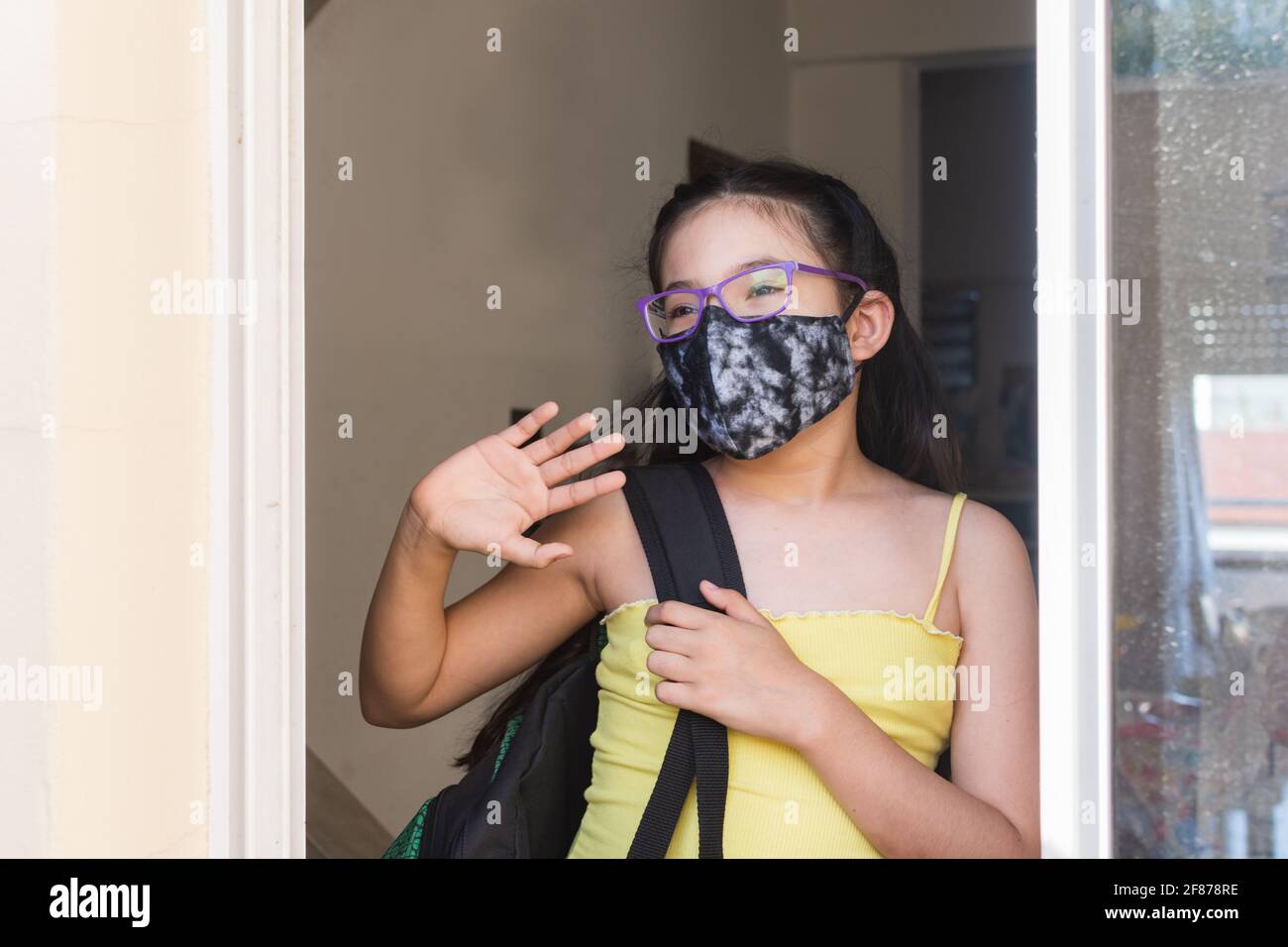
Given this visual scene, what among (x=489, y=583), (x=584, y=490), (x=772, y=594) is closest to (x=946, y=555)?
(x=772, y=594)

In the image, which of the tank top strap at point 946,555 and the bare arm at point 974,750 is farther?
the tank top strap at point 946,555

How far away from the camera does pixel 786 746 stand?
51.0 inches

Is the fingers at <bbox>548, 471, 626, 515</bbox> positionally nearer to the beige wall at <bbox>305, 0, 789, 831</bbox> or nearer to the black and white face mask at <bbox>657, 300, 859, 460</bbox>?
the black and white face mask at <bbox>657, 300, 859, 460</bbox>

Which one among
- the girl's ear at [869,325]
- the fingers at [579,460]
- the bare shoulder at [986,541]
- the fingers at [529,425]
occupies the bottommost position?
the bare shoulder at [986,541]

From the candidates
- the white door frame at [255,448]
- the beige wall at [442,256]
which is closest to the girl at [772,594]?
the white door frame at [255,448]

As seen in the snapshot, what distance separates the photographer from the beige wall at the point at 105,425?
1.16 m

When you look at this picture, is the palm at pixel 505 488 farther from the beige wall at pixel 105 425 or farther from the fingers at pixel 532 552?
the beige wall at pixel 105 425

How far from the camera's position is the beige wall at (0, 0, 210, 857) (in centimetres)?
116

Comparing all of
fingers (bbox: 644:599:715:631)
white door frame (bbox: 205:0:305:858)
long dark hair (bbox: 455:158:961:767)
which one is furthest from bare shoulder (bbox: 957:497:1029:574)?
white door frame (bbox: 205:0:305:858)

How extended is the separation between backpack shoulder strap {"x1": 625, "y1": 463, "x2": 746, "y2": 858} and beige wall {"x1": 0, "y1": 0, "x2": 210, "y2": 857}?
18.2 inches

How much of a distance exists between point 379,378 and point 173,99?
1.31m

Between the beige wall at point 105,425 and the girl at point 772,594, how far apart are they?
25 cm
